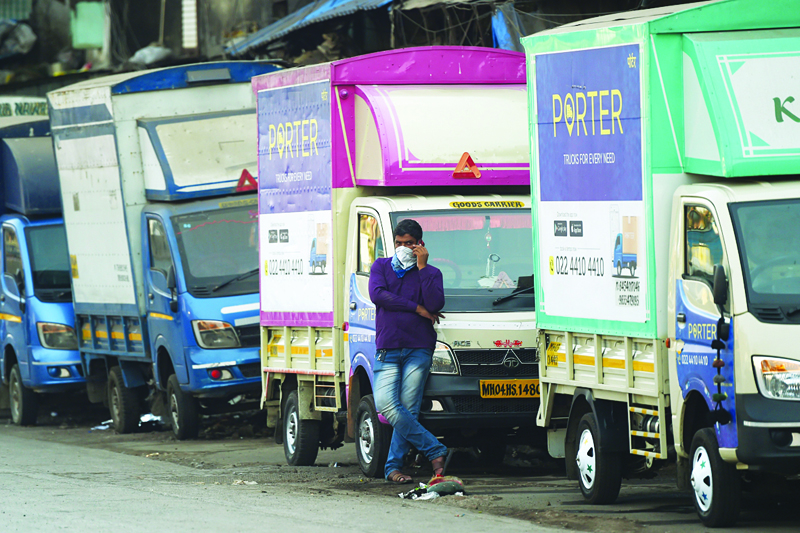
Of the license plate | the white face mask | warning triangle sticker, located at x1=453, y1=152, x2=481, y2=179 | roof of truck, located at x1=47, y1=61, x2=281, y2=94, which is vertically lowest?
the license plate

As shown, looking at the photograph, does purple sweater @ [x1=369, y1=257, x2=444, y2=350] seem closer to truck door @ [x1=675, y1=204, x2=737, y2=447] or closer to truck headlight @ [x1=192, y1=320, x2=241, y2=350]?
truck door @ [x1=675, y1=204, x2=737, y2=447]

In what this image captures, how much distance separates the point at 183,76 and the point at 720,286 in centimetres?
1008

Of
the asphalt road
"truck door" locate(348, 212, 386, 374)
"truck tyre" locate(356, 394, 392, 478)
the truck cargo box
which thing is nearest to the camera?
the asphalt road

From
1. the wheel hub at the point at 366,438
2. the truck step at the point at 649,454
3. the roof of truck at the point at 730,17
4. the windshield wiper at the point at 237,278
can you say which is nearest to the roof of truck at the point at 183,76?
the windshield wiper at the point at 237,278

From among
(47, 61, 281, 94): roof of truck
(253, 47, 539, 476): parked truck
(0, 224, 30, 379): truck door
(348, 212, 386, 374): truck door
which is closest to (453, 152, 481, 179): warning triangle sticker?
(253, 47, 539, 476): parked truck

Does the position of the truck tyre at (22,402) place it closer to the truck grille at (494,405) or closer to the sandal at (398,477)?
the sandal at (398,477)

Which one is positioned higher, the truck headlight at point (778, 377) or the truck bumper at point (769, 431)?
the truck headlight at point (778, 377)

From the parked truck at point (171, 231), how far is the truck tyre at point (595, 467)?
6374 mm

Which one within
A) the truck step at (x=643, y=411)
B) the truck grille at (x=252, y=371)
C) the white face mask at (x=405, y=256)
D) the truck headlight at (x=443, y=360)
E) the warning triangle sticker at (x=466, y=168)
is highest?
the warning triangle sticker at (x=466, y=168)

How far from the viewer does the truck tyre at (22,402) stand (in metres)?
19.1

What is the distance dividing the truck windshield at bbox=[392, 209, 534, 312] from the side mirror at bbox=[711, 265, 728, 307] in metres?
3.14

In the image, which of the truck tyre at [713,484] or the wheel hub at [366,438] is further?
the wheel hub at [366,438]

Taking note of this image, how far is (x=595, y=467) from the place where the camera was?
935 centimetres

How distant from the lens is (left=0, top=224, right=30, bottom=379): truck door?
18.7 meters
